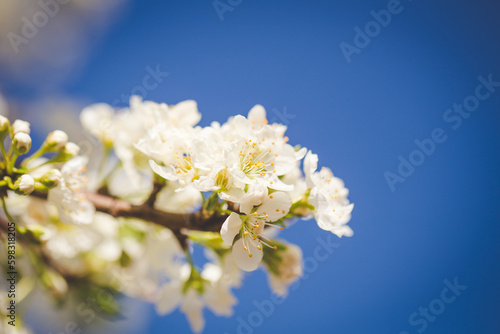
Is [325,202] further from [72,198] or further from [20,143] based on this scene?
[20,143]

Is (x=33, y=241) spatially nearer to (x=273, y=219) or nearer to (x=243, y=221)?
(x=243, y=221)

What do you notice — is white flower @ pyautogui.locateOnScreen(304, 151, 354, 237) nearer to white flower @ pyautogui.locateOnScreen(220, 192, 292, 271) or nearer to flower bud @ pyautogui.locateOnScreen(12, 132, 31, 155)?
white flower @ pyautogui.locateOnScreen(220, 192, 292, 271)

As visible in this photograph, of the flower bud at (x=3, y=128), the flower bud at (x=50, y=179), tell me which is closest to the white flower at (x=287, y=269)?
the flower bud at (x=50, y=179)

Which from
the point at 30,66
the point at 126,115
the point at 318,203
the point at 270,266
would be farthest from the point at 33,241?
the point at 30,66

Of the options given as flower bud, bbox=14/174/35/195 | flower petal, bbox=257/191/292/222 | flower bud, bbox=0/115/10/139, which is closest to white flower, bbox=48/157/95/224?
flower bud, bbox=14/174/35/195

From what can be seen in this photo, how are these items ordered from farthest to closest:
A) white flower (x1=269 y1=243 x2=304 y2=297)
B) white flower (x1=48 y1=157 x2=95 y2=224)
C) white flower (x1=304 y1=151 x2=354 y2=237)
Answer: white flower (x1=269 y1=243 x2=304 y2=297) → white flower (x1=48 y1=157 x2=95 y2=224) → white flower (x1=304 y1=151 x2=354 y2=237)

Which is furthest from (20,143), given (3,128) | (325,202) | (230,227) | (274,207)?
(325,202)
